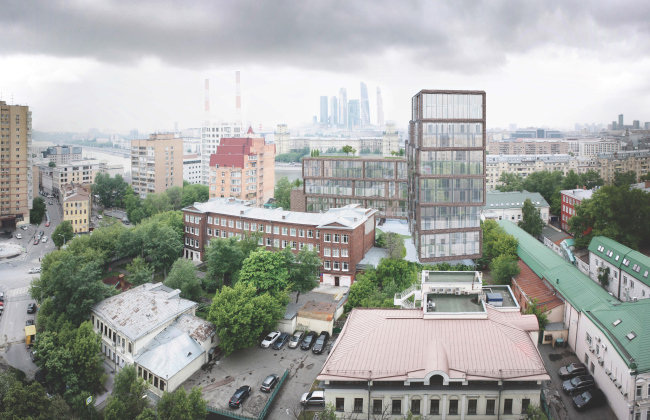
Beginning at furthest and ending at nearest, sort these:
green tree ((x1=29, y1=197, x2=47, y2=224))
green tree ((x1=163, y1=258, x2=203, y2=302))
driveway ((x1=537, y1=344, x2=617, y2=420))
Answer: green tree ((x1=29, y1=197, x2=47, y2=224)) < green tree ((x1=163, y1=258, x2=203, y2=302)) < driveway ((x1=537, y1=344, x2=617, y2=420))

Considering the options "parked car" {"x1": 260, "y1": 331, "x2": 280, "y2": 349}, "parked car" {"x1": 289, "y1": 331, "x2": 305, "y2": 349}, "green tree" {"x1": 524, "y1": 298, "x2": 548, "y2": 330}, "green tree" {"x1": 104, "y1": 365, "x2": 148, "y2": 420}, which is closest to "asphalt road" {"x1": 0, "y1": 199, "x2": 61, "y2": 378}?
"green tree" {"x1": 104, "y1": 365, "x2": 148, "y2": 420}

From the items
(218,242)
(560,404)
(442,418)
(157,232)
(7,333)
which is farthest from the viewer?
(157,232)

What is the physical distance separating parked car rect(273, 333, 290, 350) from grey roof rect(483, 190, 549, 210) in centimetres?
4169

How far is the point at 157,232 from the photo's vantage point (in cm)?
4381

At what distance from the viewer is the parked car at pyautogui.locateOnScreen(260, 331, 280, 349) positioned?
96.3 ft

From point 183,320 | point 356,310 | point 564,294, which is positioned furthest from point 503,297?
point 183,320

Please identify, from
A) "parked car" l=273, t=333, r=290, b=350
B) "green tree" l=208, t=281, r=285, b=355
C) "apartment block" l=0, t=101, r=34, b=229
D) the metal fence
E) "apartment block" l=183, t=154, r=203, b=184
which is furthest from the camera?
"apartment block" l=183, t=154, r=203, b=184

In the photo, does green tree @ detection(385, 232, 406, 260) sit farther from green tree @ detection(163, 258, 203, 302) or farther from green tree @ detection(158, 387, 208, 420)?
green tree @ detection(158, 387, 208, 420)

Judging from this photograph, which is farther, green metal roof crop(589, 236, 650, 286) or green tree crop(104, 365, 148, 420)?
green metal roof crop(589, 236, 650, 286)

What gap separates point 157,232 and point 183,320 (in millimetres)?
16318

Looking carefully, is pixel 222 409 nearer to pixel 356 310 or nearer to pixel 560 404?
pixel 356 310

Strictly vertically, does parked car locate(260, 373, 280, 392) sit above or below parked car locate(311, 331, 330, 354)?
below

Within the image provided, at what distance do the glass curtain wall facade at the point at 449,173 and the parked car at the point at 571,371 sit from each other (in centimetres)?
1537

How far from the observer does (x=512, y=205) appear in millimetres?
63438
